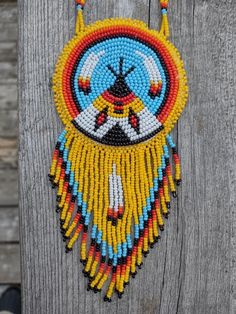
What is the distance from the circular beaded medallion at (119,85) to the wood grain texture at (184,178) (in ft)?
0.23

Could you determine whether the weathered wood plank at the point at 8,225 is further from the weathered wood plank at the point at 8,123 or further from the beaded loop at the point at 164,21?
the beaded loop at the point at 164,21

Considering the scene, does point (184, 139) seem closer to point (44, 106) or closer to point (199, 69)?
point (199, 69)

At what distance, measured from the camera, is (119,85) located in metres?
1.21

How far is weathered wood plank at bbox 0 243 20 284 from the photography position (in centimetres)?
184

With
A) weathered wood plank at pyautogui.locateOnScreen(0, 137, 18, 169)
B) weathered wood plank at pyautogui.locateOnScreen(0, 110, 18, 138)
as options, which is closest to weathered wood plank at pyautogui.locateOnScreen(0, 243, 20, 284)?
weathered wood plank at pyautogui.locateOnScreen(0, 137, 18, 169)

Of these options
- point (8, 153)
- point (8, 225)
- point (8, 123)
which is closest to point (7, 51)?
point (8, 123)

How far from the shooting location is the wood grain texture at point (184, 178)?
125cm

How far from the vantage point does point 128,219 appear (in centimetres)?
122

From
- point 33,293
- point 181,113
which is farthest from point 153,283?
point 181,113

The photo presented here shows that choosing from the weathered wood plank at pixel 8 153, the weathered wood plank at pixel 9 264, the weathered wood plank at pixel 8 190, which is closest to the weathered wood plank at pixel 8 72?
the weathered wood plank at pixel 8 153

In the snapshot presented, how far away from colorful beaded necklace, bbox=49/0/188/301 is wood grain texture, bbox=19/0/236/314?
3cm

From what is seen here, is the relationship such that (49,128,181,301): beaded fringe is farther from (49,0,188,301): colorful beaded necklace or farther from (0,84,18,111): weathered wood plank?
(0,84,18,111): weathered wood plank

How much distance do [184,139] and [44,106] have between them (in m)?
0.35

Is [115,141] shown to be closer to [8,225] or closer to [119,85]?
[119,85]
